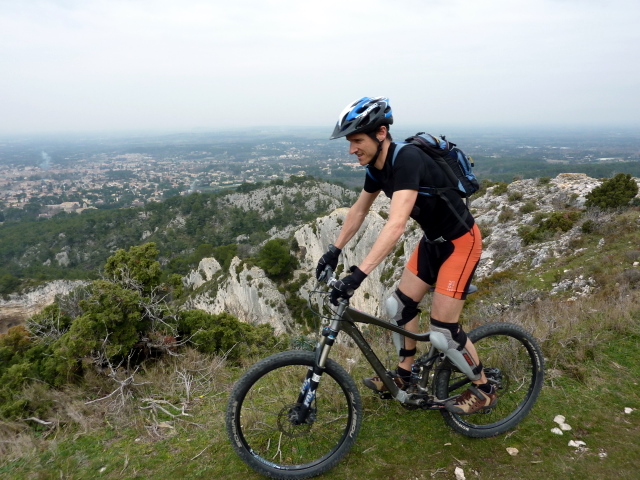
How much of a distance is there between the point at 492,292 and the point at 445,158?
10.7 metres

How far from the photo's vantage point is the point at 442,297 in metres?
2.85

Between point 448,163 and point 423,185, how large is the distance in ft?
1.19

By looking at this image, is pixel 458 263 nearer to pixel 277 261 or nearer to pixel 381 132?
pixel 381 132

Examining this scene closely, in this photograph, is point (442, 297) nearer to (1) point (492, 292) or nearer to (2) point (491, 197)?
(1) point (492, 292)

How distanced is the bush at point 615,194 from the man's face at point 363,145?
20379mm

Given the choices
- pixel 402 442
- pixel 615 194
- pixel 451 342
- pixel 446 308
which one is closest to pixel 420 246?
pixel 446 308

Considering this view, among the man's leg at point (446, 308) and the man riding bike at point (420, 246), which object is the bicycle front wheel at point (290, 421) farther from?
the man's leg at point (446, 308)

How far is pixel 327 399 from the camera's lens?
2.95 meters

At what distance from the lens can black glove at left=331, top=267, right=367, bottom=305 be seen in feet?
7.75

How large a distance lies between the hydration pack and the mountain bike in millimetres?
1213

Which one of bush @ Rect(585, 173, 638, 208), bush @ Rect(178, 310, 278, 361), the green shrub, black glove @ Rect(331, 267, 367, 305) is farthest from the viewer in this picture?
the green shrub

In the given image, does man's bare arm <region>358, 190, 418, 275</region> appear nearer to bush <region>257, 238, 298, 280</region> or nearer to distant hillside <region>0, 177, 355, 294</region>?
bush <region>257, 238, 298, 280</region>

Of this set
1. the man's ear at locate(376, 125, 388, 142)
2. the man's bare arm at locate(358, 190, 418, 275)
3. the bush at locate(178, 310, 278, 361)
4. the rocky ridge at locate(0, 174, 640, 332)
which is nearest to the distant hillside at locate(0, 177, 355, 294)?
the rocky ridge at locate(0, 174, 640, 332)

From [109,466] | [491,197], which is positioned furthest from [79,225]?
[109,466]
